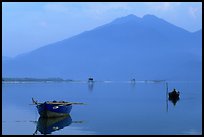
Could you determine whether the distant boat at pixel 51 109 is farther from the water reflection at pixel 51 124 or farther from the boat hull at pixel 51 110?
the water reflection at pixel 51 124

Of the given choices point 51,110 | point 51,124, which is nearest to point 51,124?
point 51,124

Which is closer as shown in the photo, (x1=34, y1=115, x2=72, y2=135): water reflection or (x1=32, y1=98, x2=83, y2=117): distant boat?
(x1=34, y1=115, x2=72, y2=135): water reflection

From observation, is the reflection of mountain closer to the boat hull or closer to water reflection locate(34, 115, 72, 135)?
water reflection locate(34, 115, 72, 135)

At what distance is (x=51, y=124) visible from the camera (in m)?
22.0

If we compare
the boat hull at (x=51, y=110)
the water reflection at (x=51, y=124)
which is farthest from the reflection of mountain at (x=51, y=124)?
the boat hull at (x=51, y=110)

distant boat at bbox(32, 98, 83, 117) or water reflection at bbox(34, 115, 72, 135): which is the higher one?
distant boat at bbox(32, 98, 83, 117)

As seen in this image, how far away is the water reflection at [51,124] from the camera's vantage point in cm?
2025

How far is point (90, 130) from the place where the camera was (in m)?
20.5

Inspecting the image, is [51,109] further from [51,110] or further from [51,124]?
[51,124]

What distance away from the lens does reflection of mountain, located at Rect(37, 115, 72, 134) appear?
20.3m

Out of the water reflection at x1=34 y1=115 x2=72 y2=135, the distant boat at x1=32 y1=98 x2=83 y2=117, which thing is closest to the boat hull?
the distant boat at x1=32 y1=98 x2=83 y2=117

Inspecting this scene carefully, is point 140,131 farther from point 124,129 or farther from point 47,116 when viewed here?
point 47,116

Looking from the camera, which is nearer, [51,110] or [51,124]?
[51,124]

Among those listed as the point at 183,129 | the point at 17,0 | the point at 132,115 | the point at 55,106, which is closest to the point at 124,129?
the point at 183,129
